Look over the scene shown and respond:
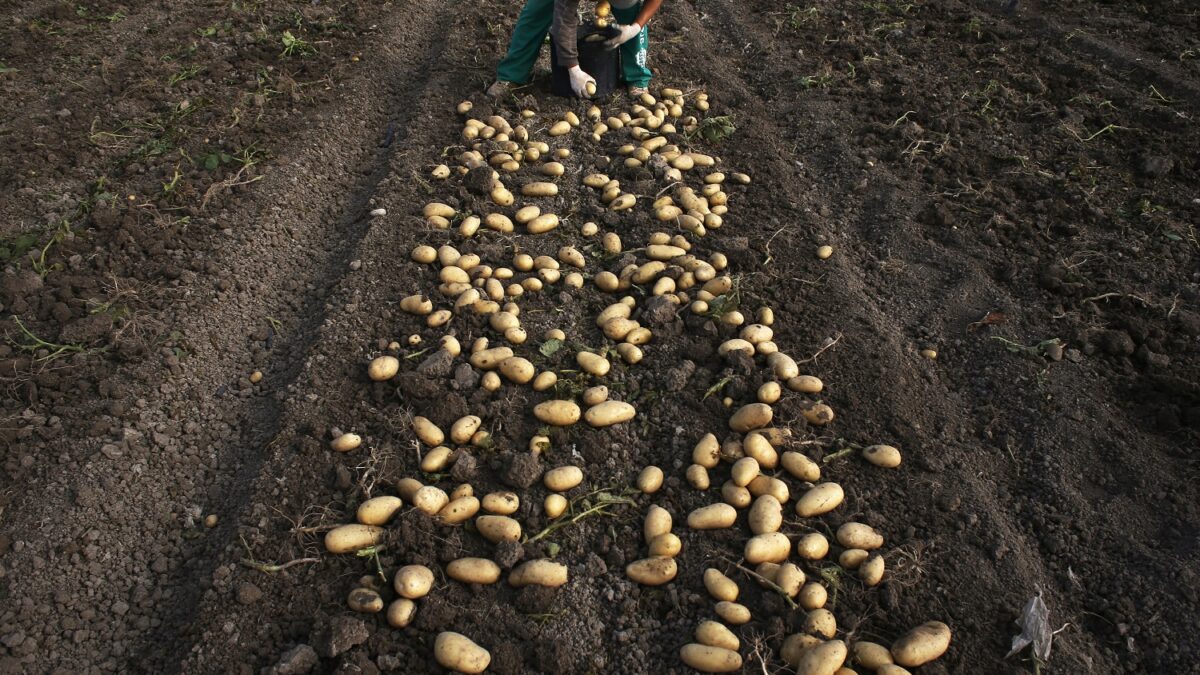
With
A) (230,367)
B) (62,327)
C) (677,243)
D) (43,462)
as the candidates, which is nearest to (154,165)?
(62,327)

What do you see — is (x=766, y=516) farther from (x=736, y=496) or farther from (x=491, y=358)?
(x=491, y=358)

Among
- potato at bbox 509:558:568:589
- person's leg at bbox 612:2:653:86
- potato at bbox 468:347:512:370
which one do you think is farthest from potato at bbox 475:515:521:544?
person's leg at bbox 612:2:653:86

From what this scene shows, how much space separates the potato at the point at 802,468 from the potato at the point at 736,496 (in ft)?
0.66

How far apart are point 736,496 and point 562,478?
2.13 feet

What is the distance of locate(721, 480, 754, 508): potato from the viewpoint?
2.80 meters

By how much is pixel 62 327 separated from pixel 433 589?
2209 millimetres

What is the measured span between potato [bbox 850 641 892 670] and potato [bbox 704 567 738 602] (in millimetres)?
413

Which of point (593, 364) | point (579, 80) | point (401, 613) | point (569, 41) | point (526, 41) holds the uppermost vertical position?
point (569, 41)

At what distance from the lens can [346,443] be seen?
296cm

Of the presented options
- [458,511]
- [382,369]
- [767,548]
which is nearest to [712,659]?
[767,548]

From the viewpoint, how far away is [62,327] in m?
3.40

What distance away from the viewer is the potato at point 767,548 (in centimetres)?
261

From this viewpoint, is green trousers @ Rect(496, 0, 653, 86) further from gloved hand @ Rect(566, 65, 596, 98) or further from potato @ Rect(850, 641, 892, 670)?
potato @ Rect(850, 641, 892, 670)

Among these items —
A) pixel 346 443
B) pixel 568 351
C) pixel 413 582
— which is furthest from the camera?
pixel 568 351
